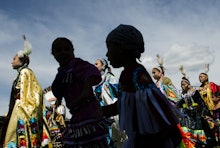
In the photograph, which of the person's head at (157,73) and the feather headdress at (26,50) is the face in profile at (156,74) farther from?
the feather headdress at (26,50)

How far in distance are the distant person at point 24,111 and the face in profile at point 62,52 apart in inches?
91.1

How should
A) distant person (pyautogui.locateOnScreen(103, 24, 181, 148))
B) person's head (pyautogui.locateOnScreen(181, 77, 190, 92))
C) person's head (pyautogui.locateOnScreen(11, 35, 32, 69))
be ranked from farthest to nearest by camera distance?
person's head (pyautogui.locateOnScreen(181, 77, 190, 92)), person's head (pyautogui.locateOnScreen(11, 35, 32, 69)), distant person (pyautogui.locateOnScreen(103, 24, 181, 148))

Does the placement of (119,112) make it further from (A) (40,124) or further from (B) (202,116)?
(B) (202,116)

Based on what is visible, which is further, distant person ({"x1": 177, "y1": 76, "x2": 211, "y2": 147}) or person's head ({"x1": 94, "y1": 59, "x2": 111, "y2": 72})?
distant person ({"x1": 177, "y1": 76, "x2": 211, "y2": 147})

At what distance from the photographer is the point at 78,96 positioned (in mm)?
3615

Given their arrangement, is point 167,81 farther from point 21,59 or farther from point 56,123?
point 21,59

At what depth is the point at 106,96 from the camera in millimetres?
7066

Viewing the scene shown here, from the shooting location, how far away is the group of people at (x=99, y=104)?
7.83 ft

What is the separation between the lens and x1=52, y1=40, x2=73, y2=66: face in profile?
385 cm

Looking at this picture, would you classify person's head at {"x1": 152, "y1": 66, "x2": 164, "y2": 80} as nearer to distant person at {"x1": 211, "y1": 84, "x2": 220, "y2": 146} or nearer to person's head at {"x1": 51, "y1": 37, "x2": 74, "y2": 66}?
distant person at {"x1": 211, "y1": 84, "x2": 220, "y2": 146}

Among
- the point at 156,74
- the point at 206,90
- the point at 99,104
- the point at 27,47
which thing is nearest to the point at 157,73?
the point at 156,74

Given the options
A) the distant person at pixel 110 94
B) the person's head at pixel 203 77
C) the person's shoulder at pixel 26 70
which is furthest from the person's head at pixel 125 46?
the person's head at pixel 203 77

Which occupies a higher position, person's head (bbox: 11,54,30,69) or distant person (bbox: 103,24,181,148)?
person's head (bbox: 11,54,30,69)

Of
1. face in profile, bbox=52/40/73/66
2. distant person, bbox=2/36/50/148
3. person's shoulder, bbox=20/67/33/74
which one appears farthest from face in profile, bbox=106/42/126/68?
person's shoulder, bbox=20/67/33/74
